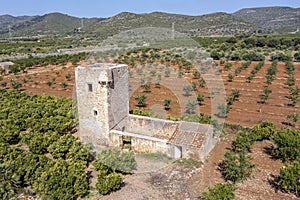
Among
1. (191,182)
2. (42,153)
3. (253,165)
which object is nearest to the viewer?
(191,182)

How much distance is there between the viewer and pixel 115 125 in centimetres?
1330

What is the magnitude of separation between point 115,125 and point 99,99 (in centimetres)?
174

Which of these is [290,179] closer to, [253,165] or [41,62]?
[253,165]

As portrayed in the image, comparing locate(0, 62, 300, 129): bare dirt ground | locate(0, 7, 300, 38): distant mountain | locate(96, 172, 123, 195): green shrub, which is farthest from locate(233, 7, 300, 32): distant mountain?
locate(96, 172, 123, 195): green shrub

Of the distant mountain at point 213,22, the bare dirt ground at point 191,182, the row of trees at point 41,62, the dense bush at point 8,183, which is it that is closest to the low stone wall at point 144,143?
the bare dirt ground at point 191,182

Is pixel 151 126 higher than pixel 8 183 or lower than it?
higher

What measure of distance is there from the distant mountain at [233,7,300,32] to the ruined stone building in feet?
387

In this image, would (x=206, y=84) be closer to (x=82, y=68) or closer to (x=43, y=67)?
Answer: (x=82, y=68)

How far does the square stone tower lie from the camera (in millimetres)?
→ 12203

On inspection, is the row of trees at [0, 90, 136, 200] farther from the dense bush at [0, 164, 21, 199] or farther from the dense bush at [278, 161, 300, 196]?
the dense bush at [278, 161, 300, 196]

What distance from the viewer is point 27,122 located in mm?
16094

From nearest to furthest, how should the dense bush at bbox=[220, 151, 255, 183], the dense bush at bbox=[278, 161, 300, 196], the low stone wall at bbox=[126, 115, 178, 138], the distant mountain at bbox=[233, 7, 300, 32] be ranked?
1. the dense bush at bbox=[278, 161, 300, 196]
2. the dense bush at bbox=[220, 151, 255, 183]
3. the low stone wall at bbox=[126, 115, 178, 138]
4. the distant mountain at bbox=[233, 7, 300, 32]

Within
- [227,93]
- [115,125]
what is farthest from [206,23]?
[115,125]

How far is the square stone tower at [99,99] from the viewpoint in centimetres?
1220
